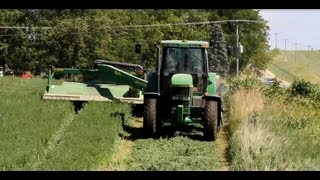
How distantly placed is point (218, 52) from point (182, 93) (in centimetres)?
4737

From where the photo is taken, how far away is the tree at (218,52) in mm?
56794

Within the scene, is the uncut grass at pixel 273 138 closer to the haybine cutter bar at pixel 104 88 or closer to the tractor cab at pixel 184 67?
the tractor cab at pixel 184 67

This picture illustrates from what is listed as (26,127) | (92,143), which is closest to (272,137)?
(92,143)

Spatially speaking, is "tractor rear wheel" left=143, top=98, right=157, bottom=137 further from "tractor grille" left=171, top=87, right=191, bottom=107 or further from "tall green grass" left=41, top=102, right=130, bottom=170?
"tall green grass" left=41, top=102, right=130, bottom=170

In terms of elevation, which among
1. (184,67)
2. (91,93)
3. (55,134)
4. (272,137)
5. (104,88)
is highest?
(184,67)

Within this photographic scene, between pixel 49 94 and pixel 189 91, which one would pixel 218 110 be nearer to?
pixel 189 91

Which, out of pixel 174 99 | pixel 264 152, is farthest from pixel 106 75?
pixel 264 152

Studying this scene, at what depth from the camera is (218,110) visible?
12.0 meters

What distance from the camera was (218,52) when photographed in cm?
5866

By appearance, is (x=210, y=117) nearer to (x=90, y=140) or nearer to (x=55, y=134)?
(x=90, y=140)

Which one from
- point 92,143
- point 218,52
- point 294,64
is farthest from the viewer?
point 294,64

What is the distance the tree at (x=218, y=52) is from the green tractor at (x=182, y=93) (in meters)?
43.3

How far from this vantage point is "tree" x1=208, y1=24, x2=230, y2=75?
5679cm
